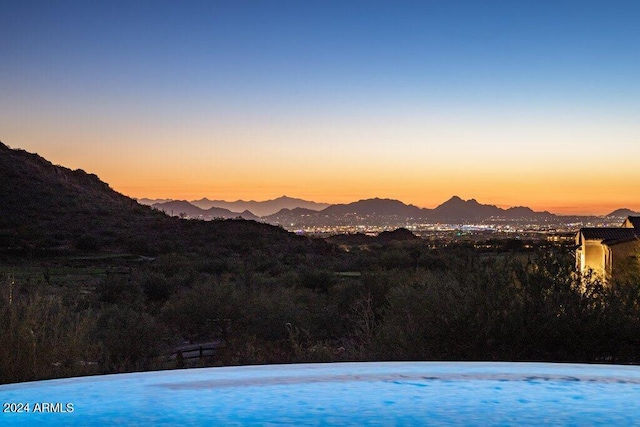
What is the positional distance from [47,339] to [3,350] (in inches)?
24.7

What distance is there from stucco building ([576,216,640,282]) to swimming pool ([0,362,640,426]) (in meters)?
12.4

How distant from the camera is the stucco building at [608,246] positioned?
21366 millimetres

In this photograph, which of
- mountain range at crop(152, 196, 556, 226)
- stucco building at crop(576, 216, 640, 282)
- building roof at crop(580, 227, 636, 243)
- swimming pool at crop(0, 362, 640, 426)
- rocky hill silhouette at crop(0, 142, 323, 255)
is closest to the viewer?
swimming pool at crop(0, 362, 640, 426)

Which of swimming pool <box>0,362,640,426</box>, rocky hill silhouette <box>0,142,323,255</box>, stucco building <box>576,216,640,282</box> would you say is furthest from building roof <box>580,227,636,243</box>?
rocky hill silhouette <box>0,142,323,255</box>

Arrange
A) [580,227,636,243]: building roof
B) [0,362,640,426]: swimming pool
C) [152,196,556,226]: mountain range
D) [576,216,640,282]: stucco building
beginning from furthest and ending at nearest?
[152,196,556,226]: mountain range
[580,227,636,243]: building roof
[576,216,640,282]: stucco building
[0,362,640,426]: swimming pool

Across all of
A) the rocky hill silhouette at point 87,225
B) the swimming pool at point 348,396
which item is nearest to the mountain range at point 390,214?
the rocky hill silhouette at point 87,225

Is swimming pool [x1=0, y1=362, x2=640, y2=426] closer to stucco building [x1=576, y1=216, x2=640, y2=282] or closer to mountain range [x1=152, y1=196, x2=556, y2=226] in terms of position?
stucco building [x1=576, y1=216, x2=640, y2=282]

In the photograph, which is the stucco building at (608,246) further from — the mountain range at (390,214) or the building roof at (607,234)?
the mountain range at (390,214)

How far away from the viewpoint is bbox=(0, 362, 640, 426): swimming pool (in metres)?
7.08

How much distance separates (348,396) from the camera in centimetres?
774

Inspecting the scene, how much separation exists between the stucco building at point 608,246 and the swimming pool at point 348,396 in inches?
488

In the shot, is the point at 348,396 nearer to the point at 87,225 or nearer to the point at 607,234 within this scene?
the point at 607,234

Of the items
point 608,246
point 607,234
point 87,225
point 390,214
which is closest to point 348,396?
point 608,246

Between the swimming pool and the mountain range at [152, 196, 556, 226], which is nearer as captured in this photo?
the swimming pool
